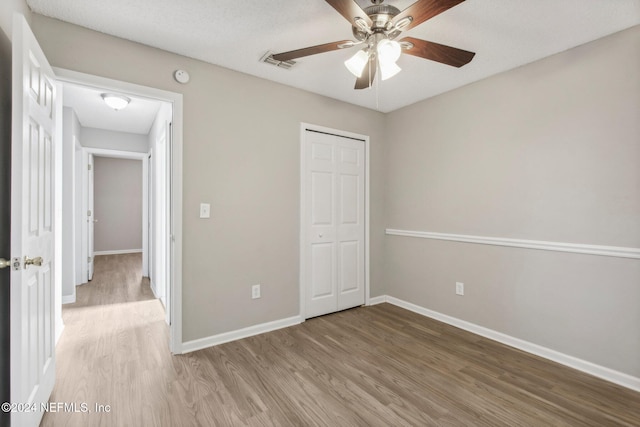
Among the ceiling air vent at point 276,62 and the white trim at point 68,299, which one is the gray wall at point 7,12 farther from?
the white trim at point 68,299

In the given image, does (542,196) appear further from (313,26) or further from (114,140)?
(114,140)

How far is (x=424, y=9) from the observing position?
57.4 inches

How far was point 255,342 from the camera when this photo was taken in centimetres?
272

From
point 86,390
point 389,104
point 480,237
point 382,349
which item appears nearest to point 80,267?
point 86,390

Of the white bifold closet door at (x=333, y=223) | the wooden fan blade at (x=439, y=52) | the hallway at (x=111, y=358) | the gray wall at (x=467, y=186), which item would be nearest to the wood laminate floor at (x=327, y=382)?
the hallway at (x=111, y=358)

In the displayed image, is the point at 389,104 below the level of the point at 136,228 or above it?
above

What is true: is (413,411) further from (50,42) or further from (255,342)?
(50,42)

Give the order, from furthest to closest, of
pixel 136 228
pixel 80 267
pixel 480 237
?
pixel 136 228
pixel 80 267
pixel 480 237

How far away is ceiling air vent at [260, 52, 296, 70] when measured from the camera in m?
2.46

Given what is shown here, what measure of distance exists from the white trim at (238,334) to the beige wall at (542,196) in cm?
153

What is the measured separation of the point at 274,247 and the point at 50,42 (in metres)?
2.21

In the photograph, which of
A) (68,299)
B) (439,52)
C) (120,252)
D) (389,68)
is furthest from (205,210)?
(120,252)

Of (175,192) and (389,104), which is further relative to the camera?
(389,104)

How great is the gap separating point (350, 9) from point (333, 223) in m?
2.26
